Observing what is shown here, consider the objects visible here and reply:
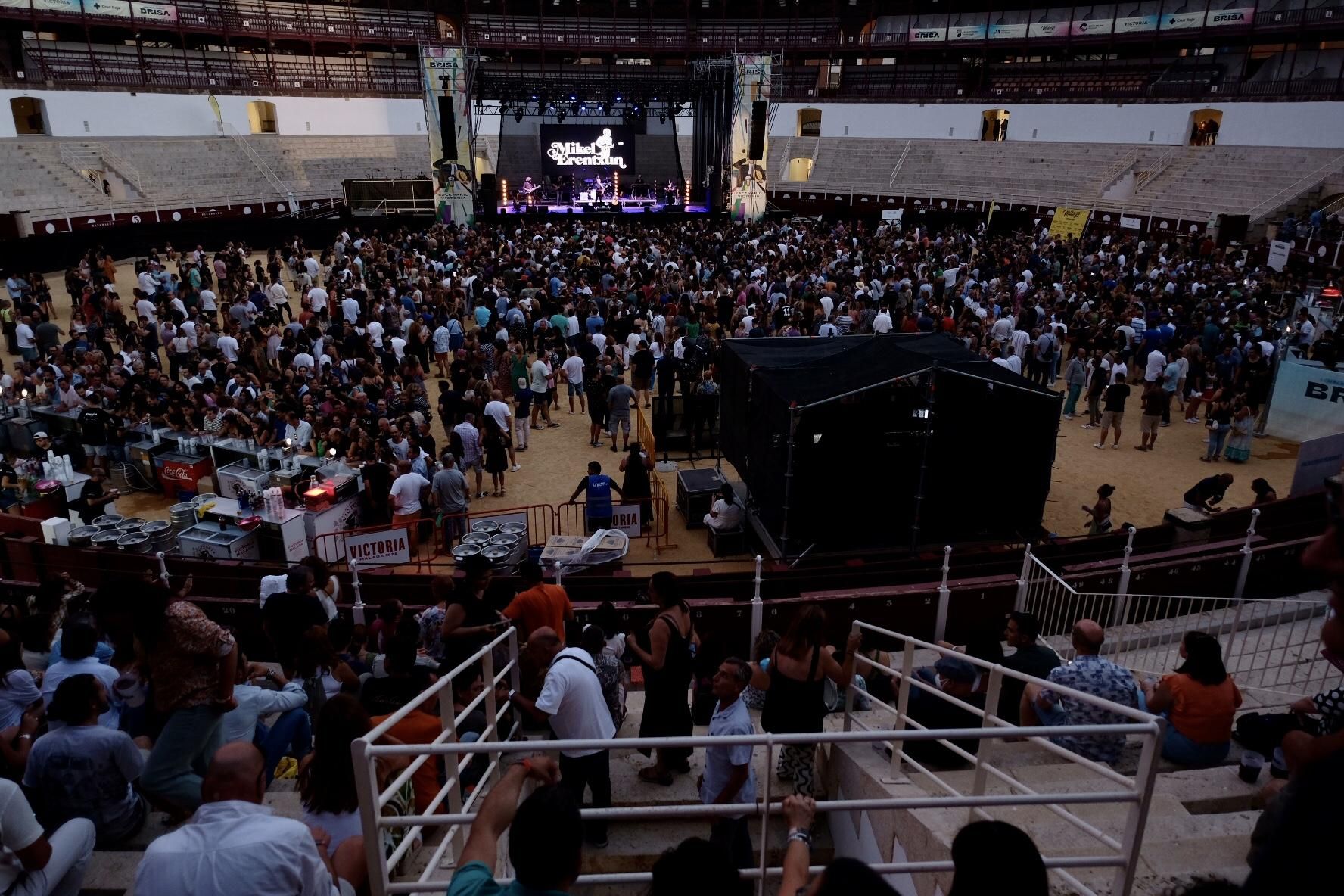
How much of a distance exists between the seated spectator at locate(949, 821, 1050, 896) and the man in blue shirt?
1.72 meters

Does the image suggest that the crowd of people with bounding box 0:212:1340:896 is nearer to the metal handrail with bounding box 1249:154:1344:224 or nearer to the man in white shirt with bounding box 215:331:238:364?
the man in white shirt with bounding box 215:331:238:364

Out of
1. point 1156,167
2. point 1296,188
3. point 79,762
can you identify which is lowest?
point 79,762

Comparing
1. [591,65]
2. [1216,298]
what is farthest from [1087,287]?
[591,65]

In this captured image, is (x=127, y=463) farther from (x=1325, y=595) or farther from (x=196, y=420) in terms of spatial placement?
(x=1325, y=595)

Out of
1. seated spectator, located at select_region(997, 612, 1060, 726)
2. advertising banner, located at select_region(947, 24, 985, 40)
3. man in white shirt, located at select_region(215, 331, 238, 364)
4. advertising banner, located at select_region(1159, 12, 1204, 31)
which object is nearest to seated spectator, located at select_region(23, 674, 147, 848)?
seated spectator, located at select_region(997, 612, 1060, 726)

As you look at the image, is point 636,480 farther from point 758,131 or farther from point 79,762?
point 758,131

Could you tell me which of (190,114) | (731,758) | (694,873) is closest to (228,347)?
(731,758)

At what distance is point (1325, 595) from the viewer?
8125 mm

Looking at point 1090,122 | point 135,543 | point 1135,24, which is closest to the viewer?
point 135,543

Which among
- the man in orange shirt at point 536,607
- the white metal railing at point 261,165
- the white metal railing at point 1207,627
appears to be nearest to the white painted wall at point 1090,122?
the white metal railing at point 261,165

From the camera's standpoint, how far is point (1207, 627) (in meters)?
7.52

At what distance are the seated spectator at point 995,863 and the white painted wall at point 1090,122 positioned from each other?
122 ft

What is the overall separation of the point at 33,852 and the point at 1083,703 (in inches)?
193

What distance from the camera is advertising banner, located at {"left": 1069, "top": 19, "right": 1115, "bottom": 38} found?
3750cm
